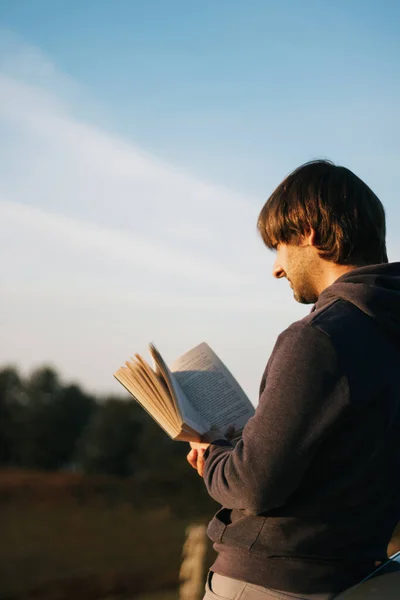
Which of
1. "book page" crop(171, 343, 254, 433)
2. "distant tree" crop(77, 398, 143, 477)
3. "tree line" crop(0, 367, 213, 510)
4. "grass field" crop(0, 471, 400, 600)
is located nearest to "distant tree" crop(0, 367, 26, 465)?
"tree line" crop(0, 367, 213, 510)

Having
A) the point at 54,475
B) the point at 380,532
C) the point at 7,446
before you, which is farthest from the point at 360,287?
the point at 7,446

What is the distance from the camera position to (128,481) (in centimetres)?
1983

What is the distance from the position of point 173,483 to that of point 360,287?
54.8 feet

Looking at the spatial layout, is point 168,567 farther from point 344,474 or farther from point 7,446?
point 344,474

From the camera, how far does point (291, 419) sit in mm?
1546

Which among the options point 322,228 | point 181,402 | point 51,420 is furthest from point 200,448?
point 51,420

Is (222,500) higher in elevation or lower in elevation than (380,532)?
higher

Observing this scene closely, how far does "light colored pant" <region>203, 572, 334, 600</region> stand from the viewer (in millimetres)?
1614

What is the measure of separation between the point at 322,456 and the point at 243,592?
337 millimetres

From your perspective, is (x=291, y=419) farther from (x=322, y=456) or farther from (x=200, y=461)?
(x=200, y=461)

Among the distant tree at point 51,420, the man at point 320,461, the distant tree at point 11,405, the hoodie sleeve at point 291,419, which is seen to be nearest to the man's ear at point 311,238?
the man at point 320,461

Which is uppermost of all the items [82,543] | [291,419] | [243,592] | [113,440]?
[291,419]

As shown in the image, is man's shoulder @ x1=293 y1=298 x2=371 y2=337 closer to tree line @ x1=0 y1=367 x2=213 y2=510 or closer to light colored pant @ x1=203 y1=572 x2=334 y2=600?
light colored pant @ x1=203 y1=572 x2=334 y2=600

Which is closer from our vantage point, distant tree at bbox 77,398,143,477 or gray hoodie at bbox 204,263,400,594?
gray hoodie at bbox 204,263,400,594
